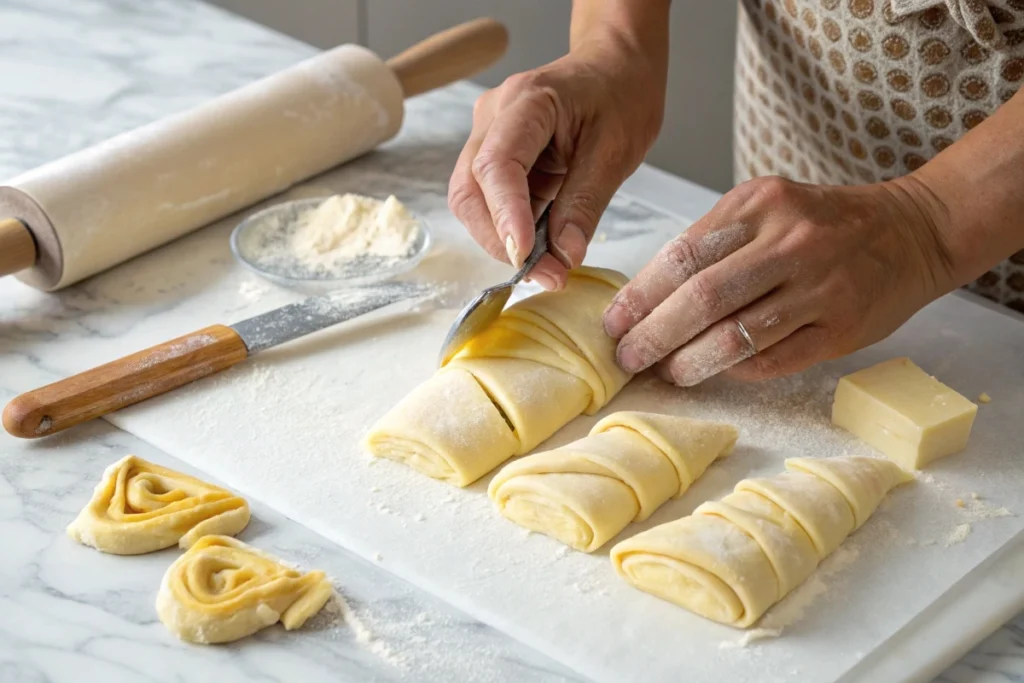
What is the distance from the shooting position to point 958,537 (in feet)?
5.60

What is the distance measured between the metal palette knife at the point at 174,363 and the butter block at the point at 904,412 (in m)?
0.79

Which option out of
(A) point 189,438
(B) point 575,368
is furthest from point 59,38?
(B) point 575,368

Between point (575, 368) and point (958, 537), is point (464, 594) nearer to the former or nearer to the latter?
point (575, 368)

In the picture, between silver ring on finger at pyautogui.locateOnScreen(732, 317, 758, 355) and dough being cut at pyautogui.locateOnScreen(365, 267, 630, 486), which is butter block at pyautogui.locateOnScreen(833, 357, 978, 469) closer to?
silver ring on finger at pyautogui.locateOnScreen(732, 317, 758, 355)

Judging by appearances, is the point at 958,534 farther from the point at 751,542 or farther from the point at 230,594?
the point at 230,594

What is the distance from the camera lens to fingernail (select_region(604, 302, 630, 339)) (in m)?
1.94

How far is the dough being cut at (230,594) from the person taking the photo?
4.86 feet

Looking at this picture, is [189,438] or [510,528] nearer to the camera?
[510,528]

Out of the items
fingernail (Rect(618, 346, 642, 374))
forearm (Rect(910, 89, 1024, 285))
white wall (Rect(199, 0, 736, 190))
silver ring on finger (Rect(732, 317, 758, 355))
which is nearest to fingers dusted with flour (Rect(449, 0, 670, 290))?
fingernail (Rect(618, 346, 642, 374))

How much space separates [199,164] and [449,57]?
70 centimetres

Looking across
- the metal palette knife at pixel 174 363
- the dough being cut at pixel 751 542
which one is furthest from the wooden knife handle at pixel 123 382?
the dough being cut at pixel 751 542

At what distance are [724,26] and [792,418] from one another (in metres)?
2.25

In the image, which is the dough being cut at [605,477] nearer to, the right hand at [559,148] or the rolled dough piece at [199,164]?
the right hand at [559,148]

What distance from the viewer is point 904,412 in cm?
182
